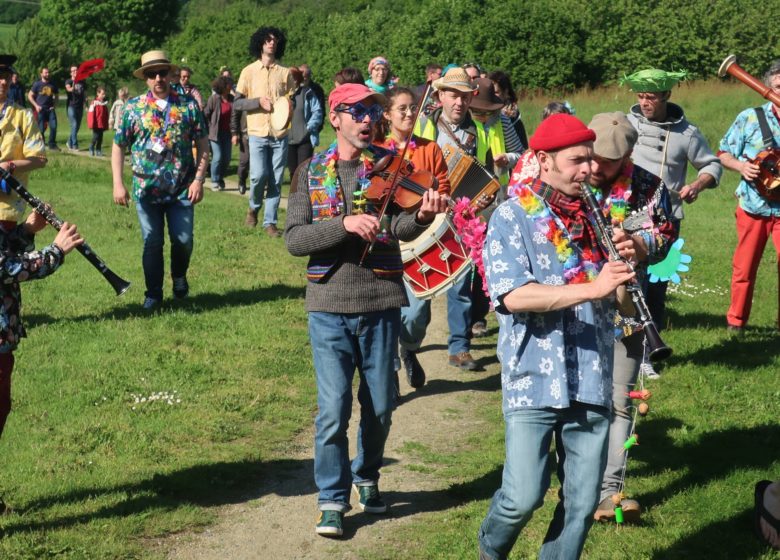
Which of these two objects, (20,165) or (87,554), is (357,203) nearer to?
(87,554)

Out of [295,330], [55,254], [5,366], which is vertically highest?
[55,254]

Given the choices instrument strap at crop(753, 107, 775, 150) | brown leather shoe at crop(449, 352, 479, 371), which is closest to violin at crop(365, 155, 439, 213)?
brown leather shoe at crop(449, 352, 479, 371)

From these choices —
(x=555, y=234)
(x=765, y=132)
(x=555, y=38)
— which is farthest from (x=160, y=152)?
(x=555, y=38)

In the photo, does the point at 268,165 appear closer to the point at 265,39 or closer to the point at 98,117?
the point at 265,39

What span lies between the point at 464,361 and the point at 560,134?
15.5 ft

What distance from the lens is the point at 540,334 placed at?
177 inches

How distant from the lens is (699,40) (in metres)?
35.1

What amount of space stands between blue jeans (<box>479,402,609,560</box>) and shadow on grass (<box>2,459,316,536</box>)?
6.95ft

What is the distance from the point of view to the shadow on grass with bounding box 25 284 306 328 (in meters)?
10.2

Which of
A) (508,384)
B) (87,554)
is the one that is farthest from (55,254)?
(508,384)

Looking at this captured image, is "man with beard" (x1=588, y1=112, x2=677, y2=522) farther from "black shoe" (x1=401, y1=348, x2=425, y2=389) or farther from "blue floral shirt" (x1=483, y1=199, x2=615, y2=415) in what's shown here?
"black shoe" (x1=401, y1=348, x2=425, y2=389)

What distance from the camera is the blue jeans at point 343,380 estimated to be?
18.5ft

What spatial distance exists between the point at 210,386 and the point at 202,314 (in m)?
2.20

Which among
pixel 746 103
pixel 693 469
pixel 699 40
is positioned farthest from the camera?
pixel 699 40
